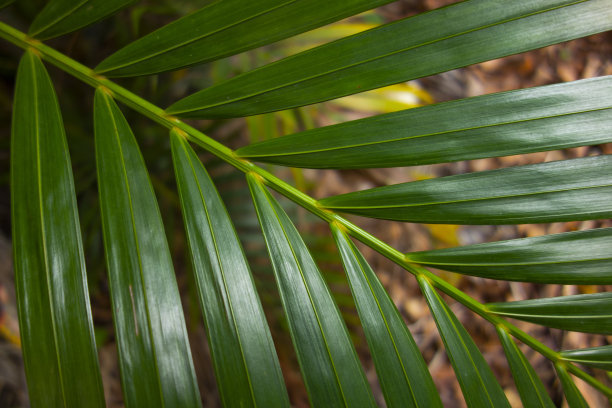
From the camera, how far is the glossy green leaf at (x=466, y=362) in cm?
53

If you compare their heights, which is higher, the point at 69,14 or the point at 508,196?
the point at 69,14

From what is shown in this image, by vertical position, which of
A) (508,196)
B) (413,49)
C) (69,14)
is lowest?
(508,196)

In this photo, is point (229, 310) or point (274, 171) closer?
point (229, 310)

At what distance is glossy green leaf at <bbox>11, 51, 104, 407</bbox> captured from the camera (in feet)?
1.56

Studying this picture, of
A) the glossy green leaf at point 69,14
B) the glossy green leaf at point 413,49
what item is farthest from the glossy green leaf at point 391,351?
the glossy green leaf at point 69,14

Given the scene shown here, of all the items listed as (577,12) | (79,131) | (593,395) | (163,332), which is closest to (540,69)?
(593,395)

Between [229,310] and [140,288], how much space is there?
109 millimetres

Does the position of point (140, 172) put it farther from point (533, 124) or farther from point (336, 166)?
point (533, 124)

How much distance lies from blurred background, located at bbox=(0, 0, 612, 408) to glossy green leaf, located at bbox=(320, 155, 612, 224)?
542 mm

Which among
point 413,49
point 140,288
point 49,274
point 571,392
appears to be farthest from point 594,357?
point 49,274

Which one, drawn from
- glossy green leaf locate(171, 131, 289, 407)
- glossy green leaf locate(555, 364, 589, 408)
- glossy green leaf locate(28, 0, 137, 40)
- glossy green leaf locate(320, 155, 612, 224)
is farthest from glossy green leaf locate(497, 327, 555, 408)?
glossy green leaf locate(28, 0, 137, 40)

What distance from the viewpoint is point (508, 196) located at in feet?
1.64

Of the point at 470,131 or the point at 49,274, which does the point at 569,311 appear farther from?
the point at 49,274

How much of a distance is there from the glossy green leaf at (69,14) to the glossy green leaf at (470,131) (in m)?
0.28
